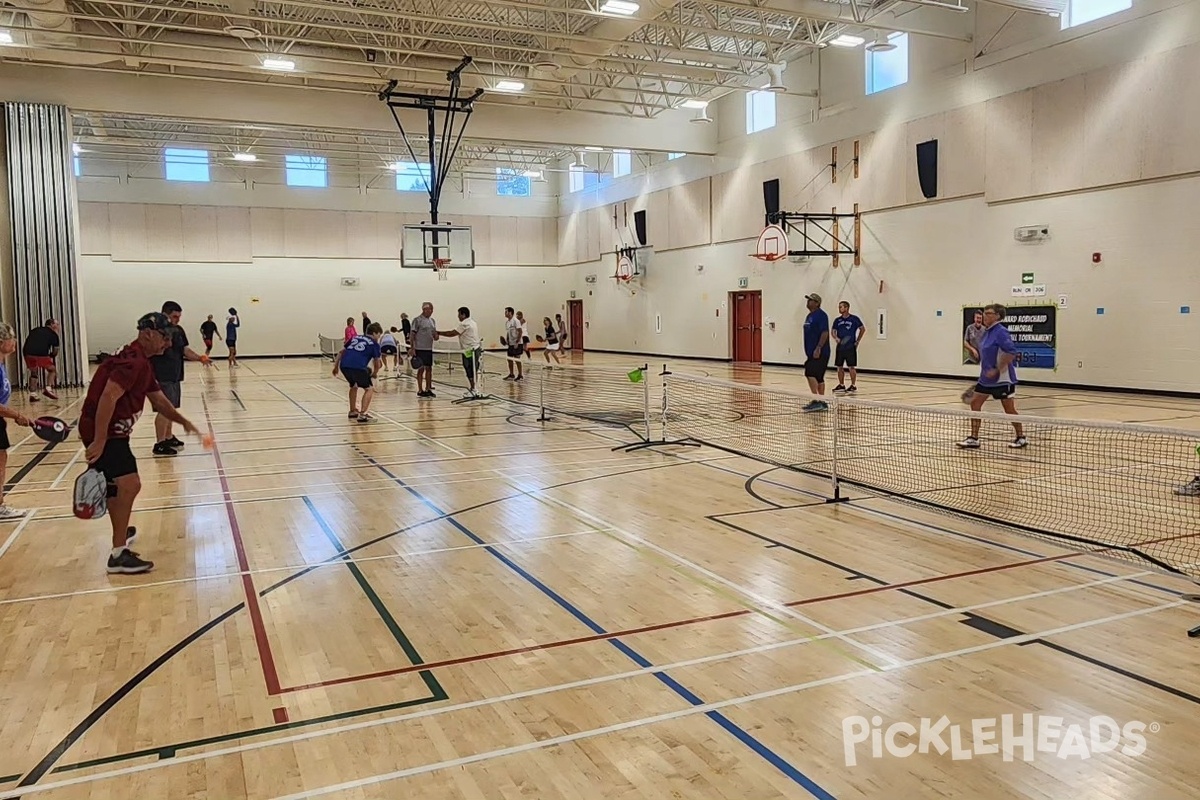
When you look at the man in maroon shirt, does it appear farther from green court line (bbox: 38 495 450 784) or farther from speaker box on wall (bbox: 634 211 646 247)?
speaker box on wall (bbox: 634 211 646 247)

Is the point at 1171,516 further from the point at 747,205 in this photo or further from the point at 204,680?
the point at 747,205

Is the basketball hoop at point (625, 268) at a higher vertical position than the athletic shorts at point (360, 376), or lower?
higher

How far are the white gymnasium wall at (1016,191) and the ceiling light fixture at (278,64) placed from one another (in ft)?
45.0

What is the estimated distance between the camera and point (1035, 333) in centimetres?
Answer: 1936

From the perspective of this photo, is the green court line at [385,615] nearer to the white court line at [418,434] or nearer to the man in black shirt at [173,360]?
the white court line at [418,434]

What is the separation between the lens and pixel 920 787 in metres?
3.28

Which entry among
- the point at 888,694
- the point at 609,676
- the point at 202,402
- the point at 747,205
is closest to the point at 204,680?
the point at 609,676

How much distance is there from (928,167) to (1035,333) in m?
4.86

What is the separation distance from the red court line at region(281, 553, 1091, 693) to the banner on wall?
45.4 ft

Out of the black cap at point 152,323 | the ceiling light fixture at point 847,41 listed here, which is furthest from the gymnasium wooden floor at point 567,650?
the ceiling light fixture at point 847,41

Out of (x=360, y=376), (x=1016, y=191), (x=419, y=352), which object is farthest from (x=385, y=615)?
(x=1016, y=191)

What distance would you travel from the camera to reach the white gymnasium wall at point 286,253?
1368 inches

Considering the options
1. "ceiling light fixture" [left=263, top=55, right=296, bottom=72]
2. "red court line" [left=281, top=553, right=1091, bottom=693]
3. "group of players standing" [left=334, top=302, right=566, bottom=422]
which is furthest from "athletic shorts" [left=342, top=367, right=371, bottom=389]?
"red court line" [left=281, top=553, right=1091, bottom=693]

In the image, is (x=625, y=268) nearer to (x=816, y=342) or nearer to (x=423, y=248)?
(x=423, y=248)
